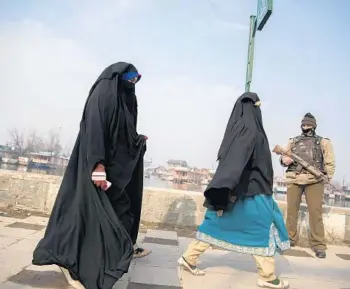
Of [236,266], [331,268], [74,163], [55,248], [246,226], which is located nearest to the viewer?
[55,248]

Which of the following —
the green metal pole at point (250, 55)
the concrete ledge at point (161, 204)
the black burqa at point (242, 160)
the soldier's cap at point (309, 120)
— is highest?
the green metal pole at point (250, 55)

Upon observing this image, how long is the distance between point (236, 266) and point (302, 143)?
2006 mm

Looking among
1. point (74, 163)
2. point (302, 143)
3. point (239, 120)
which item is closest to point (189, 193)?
point (302, 143)

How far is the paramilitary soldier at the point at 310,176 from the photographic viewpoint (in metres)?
4.71

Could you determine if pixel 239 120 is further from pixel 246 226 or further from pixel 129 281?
pixel 129 281

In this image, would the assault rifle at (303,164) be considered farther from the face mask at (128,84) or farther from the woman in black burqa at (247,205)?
the face mask at (128,84)

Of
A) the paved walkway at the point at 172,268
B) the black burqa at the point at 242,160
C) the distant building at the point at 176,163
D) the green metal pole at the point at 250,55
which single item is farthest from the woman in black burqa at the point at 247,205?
the distant building at the point at 176,163

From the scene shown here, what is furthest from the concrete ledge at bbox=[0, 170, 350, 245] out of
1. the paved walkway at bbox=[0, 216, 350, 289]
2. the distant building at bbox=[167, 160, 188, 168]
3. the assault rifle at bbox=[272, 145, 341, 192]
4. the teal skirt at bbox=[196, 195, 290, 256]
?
the distant building at bbox=[167, 160, 188, 168]

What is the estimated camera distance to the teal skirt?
9.73ft

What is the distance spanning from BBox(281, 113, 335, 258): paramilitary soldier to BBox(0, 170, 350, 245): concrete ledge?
1.88 feet

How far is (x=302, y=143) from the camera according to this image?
4.89 meters

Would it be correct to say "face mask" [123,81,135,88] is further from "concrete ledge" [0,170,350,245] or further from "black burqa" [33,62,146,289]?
"concrete ledge" [0,170,350,245]

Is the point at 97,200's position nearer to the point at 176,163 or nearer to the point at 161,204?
the point at 161,204

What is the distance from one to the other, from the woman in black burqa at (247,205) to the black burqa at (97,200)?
29.1 inches
